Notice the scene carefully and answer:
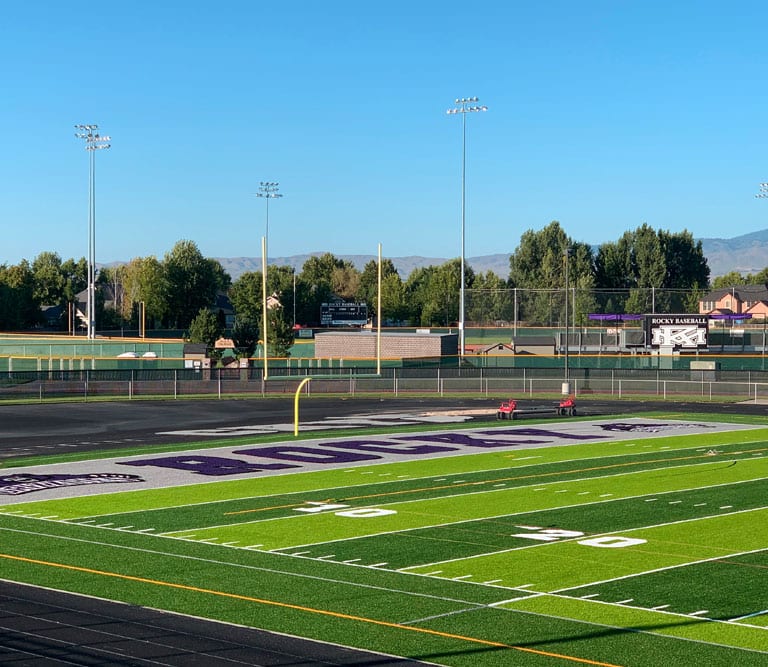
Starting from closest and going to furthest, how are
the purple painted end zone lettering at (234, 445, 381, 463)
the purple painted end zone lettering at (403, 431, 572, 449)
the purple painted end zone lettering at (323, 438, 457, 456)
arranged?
the purple painted end zone lettering at (234, 445, 381, 463) → the purple painted end zone lettering at (323, 438, 457, 456) → the purple painted end zone lettering at (403, 431, 572, 449)

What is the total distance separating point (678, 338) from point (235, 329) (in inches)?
1346

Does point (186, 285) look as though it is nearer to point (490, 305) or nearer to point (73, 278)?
point (73, 278)

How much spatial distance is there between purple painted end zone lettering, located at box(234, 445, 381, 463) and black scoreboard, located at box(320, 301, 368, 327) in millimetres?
104417

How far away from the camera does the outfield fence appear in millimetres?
61719

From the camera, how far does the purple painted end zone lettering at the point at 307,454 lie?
34.5 m

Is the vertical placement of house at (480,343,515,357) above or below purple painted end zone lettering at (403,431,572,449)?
above

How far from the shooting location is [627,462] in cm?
3369

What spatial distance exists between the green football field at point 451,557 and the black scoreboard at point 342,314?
10980cm

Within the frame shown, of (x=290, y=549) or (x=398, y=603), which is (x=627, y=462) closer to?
(x=290, y=549)

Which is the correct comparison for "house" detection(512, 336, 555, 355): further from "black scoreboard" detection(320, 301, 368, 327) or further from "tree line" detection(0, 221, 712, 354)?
"black scoreboard" detection(320, 301, 368, 327)

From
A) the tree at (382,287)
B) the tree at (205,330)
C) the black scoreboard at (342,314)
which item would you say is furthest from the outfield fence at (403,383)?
the tree at (382,287)

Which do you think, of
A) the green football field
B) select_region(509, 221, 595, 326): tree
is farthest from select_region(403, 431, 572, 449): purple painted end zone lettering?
select_region(509, 221, 595, 326): tree

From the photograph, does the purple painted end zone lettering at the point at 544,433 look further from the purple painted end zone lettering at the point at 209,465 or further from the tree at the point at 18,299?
the tree at the point at 18,299

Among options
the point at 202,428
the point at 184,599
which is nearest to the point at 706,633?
the point at 184,599
